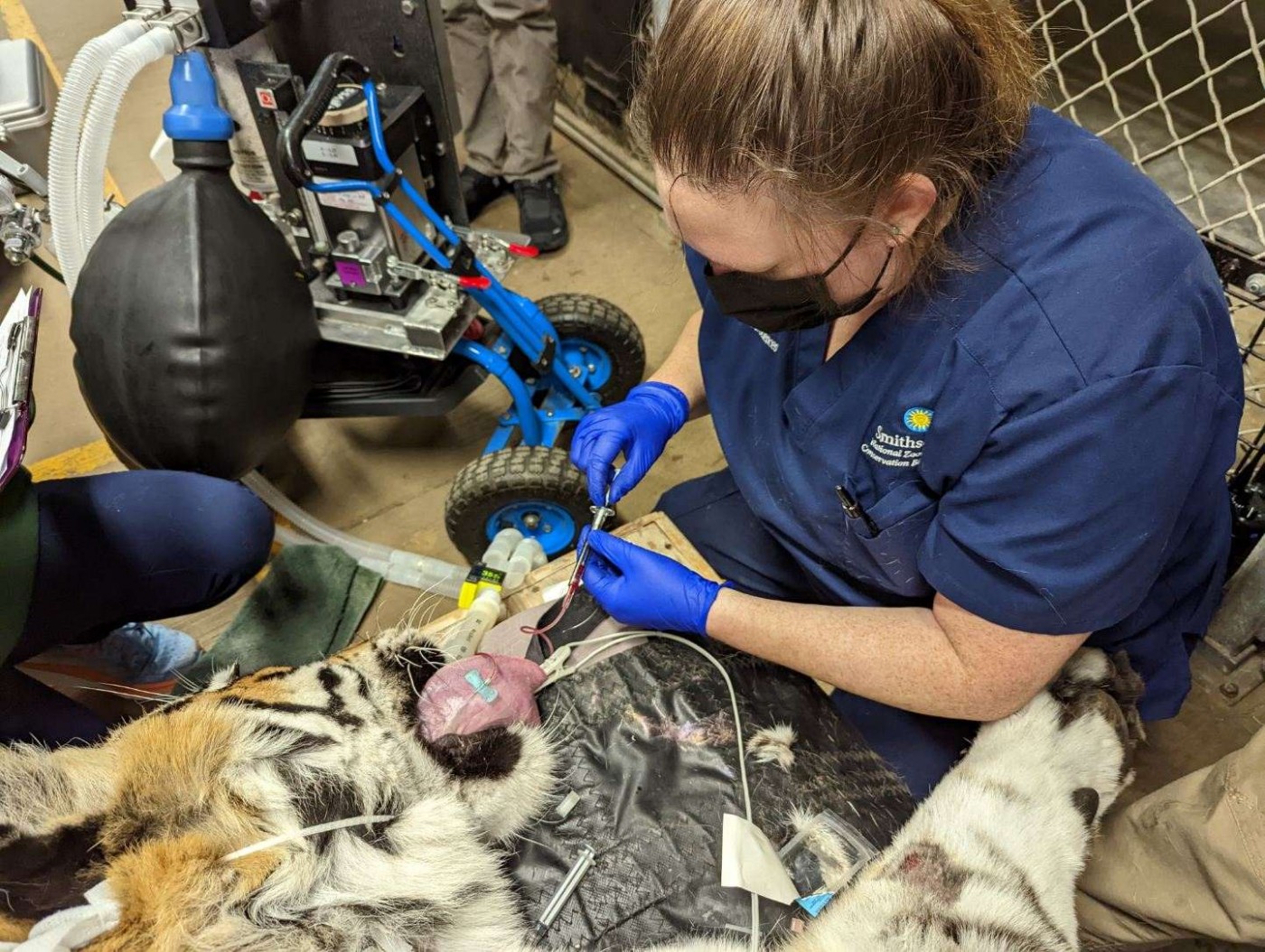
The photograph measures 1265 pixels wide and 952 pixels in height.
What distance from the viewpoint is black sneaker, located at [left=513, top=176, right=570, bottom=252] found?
2.78m

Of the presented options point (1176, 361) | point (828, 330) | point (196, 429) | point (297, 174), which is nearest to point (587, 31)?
point (297, 174)

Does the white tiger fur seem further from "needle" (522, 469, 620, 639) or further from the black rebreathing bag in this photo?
the black rebreathing bag

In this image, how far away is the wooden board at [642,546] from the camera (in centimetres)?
131

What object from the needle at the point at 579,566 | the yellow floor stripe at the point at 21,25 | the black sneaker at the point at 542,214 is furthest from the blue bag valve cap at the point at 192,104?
the yellow floor stripe at the point at 21,25

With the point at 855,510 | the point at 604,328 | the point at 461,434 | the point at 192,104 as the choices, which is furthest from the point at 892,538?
the point at 461,434

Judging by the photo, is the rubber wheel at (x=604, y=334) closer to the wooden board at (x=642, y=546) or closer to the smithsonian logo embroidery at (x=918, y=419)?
the wooden board at (x=642, y=546)

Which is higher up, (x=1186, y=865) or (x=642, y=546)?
(x=642, y=546)

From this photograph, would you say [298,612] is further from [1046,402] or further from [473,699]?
[1046,402]

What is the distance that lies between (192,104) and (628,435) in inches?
37.2

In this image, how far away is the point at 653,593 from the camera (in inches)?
45.5

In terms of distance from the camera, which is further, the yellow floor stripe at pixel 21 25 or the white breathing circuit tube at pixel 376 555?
the yellow floor stripe at pixel 21 25

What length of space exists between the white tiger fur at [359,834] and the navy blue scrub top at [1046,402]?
0.80 feet

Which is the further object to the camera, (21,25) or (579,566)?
(21,25)

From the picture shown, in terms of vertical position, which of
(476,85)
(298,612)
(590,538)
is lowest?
→ (298,612)
